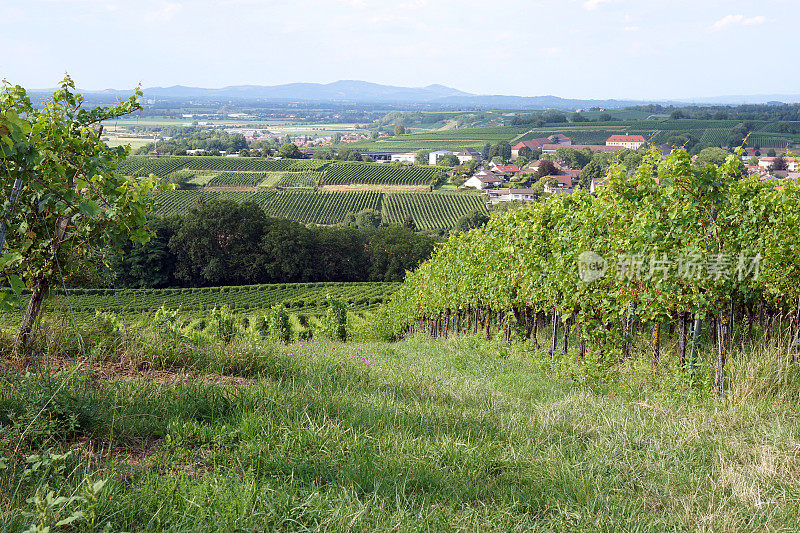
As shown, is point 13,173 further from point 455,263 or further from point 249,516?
point 455,263

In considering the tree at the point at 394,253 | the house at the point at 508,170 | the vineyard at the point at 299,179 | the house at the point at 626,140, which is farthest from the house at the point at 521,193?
the house at the point at 626,140

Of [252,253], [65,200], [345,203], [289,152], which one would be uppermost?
[289,152]

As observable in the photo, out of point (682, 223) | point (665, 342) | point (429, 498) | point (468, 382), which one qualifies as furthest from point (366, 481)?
point (665, 342)

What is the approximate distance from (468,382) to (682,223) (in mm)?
2898

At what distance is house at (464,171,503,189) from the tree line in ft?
160

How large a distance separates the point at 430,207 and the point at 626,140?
5976cm

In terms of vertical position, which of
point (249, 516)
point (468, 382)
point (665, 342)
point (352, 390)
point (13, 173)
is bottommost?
point (665, 342)

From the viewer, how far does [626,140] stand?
402 feet

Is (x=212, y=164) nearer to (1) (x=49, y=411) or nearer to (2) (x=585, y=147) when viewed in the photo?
(2) (x=585, y=147)

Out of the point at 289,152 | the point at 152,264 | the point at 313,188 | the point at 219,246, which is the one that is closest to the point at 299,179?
the point at 313,188

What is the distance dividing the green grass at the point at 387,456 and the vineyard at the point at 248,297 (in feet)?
102

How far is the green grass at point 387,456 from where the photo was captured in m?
2.59

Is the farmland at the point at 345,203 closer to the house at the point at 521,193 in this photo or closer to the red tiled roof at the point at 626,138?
the house at the point at 521,193

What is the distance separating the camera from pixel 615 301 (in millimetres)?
7035
